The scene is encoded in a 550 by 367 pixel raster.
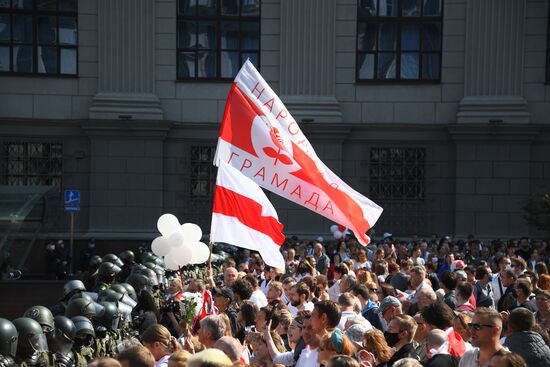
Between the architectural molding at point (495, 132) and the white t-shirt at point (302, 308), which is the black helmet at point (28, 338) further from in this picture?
the architectural molding at point (495, 132)

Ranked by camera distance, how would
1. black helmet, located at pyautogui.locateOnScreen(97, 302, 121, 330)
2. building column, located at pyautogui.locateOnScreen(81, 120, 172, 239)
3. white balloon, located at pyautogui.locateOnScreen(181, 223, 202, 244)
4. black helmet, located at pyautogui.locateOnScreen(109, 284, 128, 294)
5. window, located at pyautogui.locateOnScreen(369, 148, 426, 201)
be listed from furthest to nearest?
window, located at pyautogui.locateOnScreen(369, 148, 426, 201)
building column, located at pyautogui.locateOnScreen(81, 120, 172, 239)
white balloon, located at pyautogui.locateOnScreen(181, 223, 202, 244)
black helmet, located at pyautogui.locateOnScreen(109, 284, 128, 294)
black helmet, located at pyautogui.locateOnScreen(97, 302, 121, 330)

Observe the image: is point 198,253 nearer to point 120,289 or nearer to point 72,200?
point 120,289

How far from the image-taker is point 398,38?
97.0 feet

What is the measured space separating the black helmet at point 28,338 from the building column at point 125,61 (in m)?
20.9

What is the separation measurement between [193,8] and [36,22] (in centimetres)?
541

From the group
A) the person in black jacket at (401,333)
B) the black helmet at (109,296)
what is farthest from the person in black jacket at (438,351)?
the black helmet at (109,296)

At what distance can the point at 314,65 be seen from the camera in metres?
28.8

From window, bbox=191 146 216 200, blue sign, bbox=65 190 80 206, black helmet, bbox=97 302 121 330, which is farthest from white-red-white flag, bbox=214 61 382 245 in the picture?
window, bbox=191 146 216 200

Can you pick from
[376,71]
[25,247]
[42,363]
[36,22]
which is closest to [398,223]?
[376,71]

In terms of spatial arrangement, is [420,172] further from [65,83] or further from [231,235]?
[231,235]

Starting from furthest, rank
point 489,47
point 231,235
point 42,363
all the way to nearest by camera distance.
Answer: point 489,47
point 231,235
point 42,363

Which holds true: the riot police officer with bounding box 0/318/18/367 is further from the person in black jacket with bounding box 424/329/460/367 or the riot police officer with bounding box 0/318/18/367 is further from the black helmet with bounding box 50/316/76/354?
the person in black jacket with bounding box 424/329/460/367

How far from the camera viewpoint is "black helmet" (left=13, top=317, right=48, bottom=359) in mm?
7867

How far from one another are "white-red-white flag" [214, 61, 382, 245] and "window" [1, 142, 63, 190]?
63.1 ft
